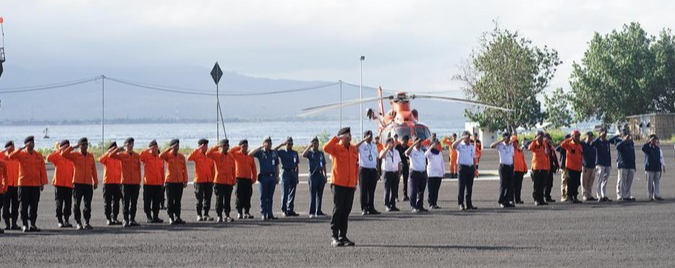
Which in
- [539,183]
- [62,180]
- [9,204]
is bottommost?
[9,204]

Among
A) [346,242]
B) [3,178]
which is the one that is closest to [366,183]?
[346,242]

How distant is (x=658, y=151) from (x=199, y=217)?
10547 millimetres

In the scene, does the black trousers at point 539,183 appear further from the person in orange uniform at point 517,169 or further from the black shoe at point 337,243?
the black shoe at point 337,243

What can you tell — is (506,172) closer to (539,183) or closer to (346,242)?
(539,183)

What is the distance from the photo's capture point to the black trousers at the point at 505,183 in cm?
2528

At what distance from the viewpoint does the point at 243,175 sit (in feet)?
76.5

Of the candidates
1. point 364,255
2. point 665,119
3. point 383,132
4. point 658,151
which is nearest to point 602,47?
point 665,119

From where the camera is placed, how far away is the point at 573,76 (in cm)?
8056

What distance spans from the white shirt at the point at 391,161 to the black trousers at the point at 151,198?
510 cm

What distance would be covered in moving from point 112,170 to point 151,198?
97cm

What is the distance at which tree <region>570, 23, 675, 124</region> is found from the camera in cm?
7806

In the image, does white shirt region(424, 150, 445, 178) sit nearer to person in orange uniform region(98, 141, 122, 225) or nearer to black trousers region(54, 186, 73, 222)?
person in orange uniform region(98, 141, 122, 225)

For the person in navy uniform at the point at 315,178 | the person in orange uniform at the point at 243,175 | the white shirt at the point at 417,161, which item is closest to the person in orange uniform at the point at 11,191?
the person in orange uniform at the point at 243,175

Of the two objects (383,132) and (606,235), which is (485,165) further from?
Result: (606,235)
